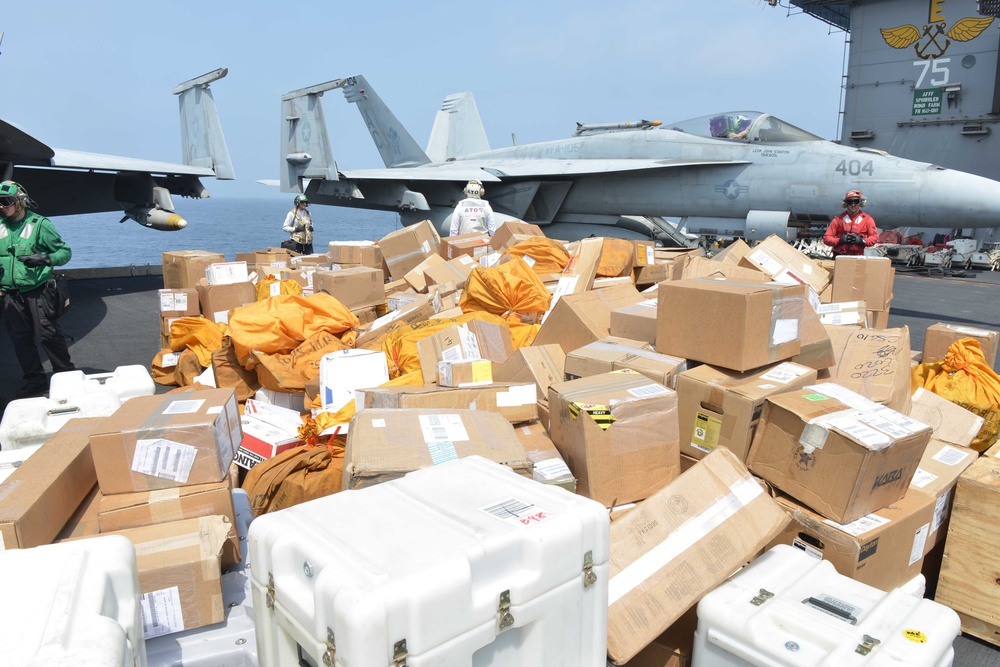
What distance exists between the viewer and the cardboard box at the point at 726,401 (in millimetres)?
2408

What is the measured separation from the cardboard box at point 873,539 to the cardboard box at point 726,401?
11.8 inches

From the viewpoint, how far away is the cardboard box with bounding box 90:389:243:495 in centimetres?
202

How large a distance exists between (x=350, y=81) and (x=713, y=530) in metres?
16.8

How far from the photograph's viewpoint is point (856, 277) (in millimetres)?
4531

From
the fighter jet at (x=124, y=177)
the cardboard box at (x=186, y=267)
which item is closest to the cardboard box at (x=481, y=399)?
the cardboard box at (x=186, y=267)

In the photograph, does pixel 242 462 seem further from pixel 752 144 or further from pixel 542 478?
pixel 752 144

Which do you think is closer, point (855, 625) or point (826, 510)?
point (855, 625)

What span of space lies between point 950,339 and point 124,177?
12635 millimetres

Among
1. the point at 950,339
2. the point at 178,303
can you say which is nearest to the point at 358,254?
the point at 178,303

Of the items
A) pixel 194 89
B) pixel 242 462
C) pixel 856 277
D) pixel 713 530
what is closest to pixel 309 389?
pixel 242 462

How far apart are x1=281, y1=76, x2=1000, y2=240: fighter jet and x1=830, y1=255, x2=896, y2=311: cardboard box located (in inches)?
213

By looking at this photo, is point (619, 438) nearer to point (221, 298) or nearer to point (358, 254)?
point (221, 298)

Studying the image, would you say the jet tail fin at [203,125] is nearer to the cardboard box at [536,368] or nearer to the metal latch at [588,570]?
the cardboard box at [536,368]

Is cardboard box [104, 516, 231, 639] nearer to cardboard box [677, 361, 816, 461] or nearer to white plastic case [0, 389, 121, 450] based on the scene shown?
white plastic case [0, 389, 121, 450]
